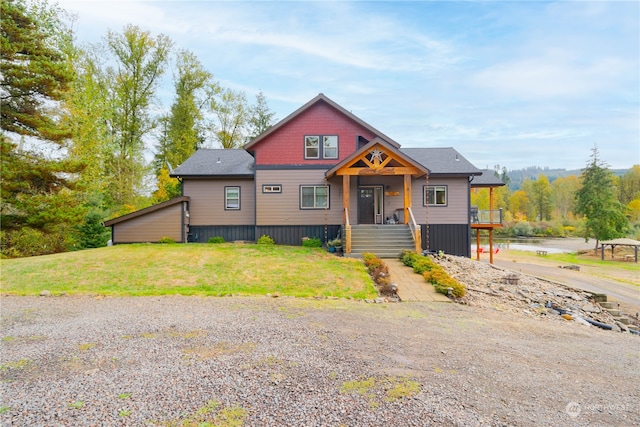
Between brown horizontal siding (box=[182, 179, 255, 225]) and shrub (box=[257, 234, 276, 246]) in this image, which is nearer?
shrub (box=[257, 234, 276, 246])

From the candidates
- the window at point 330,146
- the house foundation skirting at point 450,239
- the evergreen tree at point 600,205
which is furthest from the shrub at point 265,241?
the evergreen tree at point 600,205

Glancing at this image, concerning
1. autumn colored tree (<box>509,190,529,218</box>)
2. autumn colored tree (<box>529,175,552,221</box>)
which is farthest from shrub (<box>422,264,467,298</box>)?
autumn colored tree (<box>509,190,529,218</box>)

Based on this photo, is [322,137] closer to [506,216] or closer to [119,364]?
[119,364]

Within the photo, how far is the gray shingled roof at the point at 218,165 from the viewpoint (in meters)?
17.4

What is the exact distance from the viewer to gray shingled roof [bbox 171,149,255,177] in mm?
17375

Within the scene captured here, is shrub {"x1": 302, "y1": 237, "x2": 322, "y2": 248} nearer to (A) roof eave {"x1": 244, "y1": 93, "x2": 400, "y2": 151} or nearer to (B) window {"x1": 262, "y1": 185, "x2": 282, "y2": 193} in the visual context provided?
(B) window {"x1": 262, "y1": 185, "x2": 282, "y2": 193}

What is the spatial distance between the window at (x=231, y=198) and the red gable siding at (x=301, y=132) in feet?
6.70

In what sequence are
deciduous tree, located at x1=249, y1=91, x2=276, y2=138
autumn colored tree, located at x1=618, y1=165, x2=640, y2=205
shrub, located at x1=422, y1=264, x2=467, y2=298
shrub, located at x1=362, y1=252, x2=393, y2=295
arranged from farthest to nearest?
autumn colored tree, located at x1=618, y1=165, x2=640, y2=205, deciduous tree, located at x1=249, y1=91, x2=276, y2=138, shrub, located at x1=362, y1=252, x2=393, y2=295, shrub, located at x1=422, y1=264, x2=467, y2=298

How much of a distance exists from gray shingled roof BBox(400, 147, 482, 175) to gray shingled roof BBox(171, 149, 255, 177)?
9.27 meters

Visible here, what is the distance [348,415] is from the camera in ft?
11.3

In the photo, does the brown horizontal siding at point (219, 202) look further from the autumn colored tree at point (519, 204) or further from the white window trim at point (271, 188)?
the autumn colored tree at point (519, 204)

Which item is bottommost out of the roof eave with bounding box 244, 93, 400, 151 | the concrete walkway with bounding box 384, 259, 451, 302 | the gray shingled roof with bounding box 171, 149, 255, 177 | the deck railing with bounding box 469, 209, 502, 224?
the concrete walkway with bounding box 384, 259, 451, 302

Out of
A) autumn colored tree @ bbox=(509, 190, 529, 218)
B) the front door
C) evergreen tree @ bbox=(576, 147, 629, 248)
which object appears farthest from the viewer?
autumn colored tree @ bbox=(509, 190, 529, 218)

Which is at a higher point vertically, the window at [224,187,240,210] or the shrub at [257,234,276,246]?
the window at [224,187,240,210]
